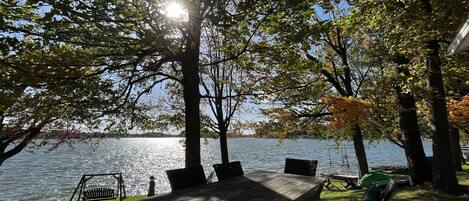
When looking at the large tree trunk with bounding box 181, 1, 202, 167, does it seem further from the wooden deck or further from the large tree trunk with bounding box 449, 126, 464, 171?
the large tree trunk with bounding box 449, 126, 464, 171

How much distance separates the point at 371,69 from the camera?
2172 cm

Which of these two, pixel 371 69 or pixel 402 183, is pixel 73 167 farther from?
pixel 402 183

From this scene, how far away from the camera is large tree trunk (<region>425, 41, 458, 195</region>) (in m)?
9.73

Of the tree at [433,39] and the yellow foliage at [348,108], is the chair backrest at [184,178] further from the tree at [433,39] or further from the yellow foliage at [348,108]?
the yellow foliage at [348,108]

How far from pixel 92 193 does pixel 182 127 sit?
598 centimetres


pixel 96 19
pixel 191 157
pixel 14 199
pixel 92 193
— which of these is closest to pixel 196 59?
pixel 191 157

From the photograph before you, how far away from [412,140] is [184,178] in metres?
9.72

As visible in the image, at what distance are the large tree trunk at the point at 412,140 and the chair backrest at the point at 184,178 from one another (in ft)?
28.7

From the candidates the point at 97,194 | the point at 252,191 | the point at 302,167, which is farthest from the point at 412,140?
the point at 97,194

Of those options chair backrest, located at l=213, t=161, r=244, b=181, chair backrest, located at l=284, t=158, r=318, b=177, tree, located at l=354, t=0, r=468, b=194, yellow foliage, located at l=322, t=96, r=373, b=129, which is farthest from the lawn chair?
yellow foliage, located at l=322, t=96, r=373, b=129

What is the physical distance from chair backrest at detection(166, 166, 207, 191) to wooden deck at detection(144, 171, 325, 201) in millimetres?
471

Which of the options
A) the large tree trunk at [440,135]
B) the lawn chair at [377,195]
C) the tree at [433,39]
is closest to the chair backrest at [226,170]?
the lawn chair at [377,195]

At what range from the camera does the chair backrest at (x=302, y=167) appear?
9092mm

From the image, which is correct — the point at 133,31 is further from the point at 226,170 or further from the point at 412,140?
the point at 412,140
